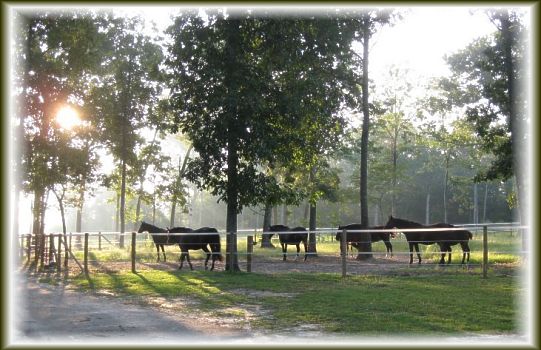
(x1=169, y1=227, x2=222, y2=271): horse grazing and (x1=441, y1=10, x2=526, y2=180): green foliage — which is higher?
(x1=441, y1=10, x2=526, y2=180): green foliage

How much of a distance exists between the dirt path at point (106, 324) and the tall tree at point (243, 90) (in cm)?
649

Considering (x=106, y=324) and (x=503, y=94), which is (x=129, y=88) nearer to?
(x=503, y=94)

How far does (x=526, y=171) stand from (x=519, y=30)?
200 inches

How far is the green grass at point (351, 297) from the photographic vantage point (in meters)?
8.20

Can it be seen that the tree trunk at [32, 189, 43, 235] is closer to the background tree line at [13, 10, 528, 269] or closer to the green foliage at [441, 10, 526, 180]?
the background tree line at [13, 10, 528, 269]

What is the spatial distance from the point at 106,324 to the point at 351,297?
4.77 metres

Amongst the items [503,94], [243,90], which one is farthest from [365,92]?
[243,90]

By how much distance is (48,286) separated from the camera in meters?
14.1

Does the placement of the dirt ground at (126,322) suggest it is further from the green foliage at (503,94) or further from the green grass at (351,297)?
the green foliage at (503,94)

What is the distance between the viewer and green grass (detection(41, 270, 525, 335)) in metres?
8.20

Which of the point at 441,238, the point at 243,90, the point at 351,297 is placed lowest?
the point at 351,297

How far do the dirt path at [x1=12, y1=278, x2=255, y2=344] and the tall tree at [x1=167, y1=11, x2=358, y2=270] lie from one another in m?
6.49

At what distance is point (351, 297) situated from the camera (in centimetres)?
1090

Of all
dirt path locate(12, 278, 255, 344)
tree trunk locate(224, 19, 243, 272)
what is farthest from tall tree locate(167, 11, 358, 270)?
dirt path locate(12, 278, 255, 344)
